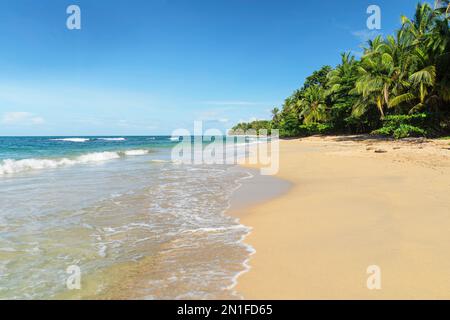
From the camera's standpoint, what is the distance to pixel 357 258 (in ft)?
11.7

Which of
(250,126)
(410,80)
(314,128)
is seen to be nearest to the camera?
(410,80)

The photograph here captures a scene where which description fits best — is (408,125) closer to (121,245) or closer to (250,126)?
(121,245)

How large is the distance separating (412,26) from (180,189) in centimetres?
2606

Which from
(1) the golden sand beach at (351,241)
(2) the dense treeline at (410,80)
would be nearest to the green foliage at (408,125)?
(2) the dense treeline at (410,80)

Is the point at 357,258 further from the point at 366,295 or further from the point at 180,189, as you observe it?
the point at 180,189

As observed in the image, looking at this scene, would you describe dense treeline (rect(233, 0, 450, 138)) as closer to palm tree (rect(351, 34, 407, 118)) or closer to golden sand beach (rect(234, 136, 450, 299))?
palm tree (rect(351, 34, 407, 118))

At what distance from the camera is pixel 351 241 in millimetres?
4148

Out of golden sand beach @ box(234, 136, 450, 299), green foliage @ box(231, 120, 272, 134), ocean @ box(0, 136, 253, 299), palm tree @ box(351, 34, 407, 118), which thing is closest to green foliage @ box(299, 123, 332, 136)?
palm tree @ box(351, 34, 407, 118)

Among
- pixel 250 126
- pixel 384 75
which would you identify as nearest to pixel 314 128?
pixel 384 75

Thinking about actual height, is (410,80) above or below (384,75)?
A: below

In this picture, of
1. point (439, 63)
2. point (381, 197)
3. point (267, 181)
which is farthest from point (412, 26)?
point (381, 197)

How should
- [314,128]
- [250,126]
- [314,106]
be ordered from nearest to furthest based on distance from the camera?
[314,106], [314,128], [250,126]

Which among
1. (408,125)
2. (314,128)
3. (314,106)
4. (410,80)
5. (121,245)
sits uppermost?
(314,106)
